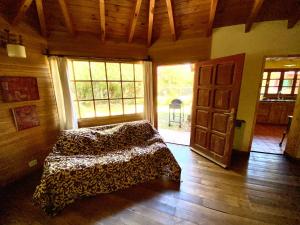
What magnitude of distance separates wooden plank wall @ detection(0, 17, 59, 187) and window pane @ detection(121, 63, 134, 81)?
1389 millimetres

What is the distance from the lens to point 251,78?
8.79 feet

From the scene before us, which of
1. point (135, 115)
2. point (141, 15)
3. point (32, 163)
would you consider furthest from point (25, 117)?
point (141, 15)

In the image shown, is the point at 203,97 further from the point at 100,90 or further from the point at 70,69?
the point at 70,69

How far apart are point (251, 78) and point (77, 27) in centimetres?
337

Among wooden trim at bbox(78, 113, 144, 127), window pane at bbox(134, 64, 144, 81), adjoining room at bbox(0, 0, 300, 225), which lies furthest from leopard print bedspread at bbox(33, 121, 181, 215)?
window pane at bbox(134, 64, 144, 81)

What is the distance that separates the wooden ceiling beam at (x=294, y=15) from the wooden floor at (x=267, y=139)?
7.64 ft

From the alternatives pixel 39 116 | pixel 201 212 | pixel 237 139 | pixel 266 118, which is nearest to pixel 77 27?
pixel 39 116

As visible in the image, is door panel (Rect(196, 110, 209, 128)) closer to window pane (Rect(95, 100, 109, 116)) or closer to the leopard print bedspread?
the leopard print bedspread

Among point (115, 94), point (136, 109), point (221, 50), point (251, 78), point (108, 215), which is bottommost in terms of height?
point (108, 215)

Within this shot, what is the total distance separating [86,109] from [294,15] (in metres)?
3.93

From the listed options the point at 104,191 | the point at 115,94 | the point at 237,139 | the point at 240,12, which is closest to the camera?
the point at 104,191

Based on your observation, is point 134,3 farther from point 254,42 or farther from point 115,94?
point 254,42

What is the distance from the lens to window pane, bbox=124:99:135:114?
133 inches

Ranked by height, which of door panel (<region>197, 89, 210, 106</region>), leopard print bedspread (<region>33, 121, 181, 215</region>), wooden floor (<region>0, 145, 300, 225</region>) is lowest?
wooden floor (<region>0, 145, 300, 225</region>)
